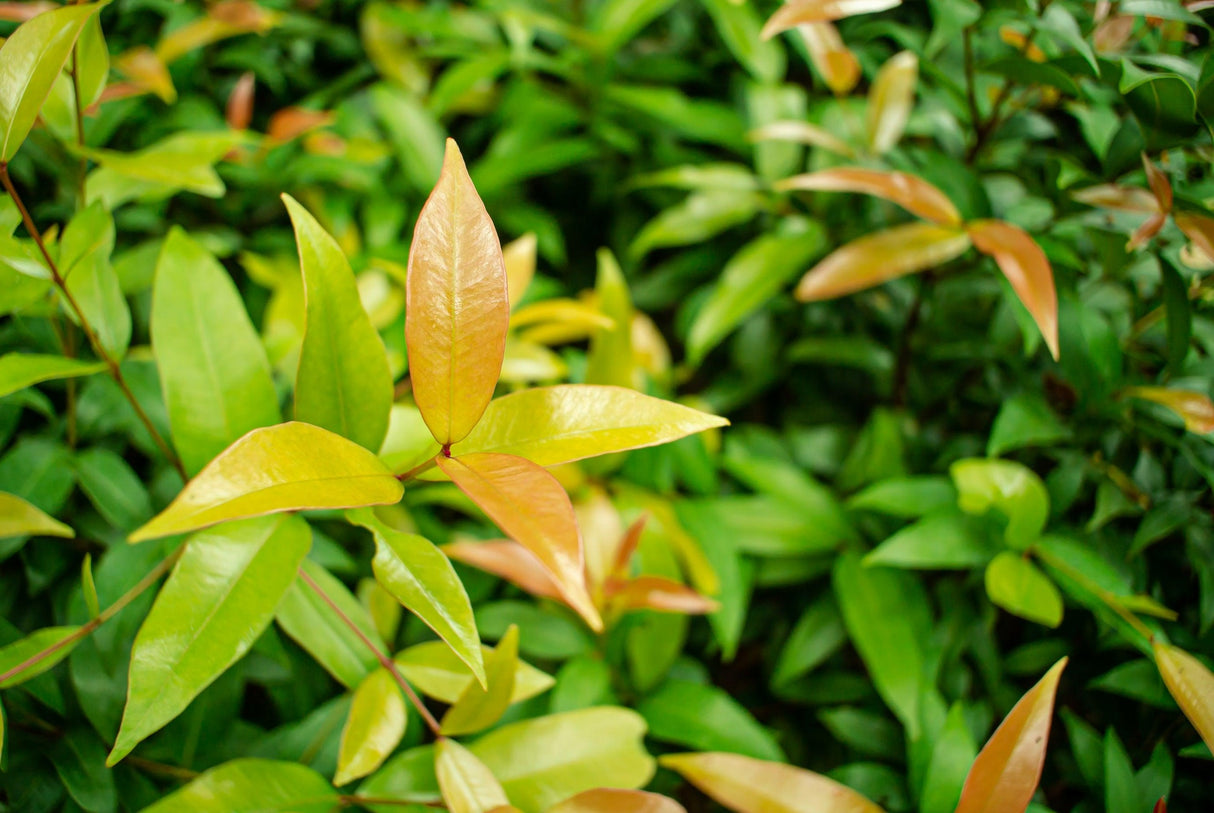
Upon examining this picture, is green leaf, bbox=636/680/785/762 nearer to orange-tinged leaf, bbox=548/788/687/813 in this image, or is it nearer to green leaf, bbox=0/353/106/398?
orange-tinged leaf, bbox=548/788/687/813

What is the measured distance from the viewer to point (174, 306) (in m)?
0.55

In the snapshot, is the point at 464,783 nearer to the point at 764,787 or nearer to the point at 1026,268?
the point at 764,787

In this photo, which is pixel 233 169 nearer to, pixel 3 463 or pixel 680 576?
pixel 3 463

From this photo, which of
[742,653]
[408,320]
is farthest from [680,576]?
[408,320]

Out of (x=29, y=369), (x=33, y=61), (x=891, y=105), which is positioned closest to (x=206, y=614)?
(x=29, y=369)

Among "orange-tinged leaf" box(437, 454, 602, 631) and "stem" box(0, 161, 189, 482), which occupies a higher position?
"stem" box(0, 161, 189, 482)

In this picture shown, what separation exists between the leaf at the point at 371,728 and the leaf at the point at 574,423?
0.68 ft

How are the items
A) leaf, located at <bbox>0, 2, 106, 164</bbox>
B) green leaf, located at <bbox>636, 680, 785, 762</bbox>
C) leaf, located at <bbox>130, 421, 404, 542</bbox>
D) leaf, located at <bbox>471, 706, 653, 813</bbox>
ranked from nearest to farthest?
leaf, located at <bbox>130, 421, 404, 542</bbox>
leaf, located at <bbox>0, 2, 106, 164</bbox>
leaf, located at <bbox>471, 706, 653, 813</bbox>
green leaf, located at <bbox>636, 680, 785, 762</bbox>

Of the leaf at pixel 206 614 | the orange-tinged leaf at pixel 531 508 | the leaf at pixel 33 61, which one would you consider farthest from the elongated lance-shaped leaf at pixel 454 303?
the leaf at pixel 33 61

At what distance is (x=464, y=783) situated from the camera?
1.58ft

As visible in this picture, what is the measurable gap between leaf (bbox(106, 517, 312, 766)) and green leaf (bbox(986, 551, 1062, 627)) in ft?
1.79

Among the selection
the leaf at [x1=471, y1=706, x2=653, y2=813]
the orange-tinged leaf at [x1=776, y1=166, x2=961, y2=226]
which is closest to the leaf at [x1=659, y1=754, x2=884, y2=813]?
the leaf at [x1=471, y1=706, x2=653, y2=813]

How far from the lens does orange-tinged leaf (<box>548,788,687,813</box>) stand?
0.48 meters

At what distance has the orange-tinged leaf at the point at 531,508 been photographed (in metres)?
0.34
